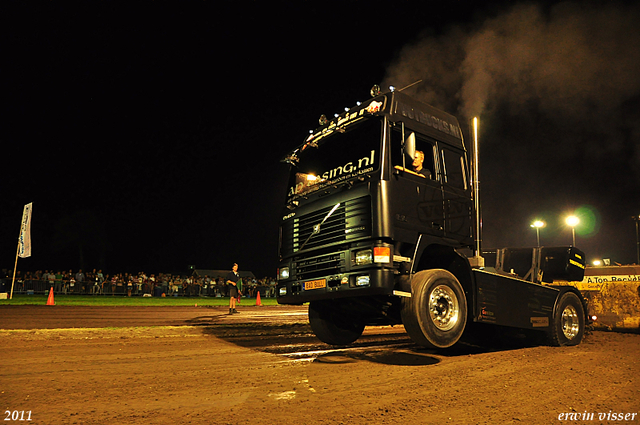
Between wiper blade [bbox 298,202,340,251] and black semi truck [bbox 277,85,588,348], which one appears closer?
black semi truck [bbox 277,85,588,348]

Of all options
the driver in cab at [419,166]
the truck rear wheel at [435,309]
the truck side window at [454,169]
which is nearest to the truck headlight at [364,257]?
the truck rear wheel at [435,309]

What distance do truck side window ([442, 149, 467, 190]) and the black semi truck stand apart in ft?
0.08

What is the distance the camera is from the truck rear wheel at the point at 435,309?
6.08 metres

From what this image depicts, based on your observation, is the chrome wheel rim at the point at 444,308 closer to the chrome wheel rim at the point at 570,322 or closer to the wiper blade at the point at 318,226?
the wiper blade at the point at 318,226

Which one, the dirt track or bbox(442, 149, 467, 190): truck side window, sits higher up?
bbox(442, 149, 467, 190): truck side window

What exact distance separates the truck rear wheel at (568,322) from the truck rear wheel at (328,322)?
3.90 meters

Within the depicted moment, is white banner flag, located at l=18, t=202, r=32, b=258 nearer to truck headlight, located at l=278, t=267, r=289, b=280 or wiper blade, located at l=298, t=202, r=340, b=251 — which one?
truck headlight, located at l=278, t=267, r=289, b=280

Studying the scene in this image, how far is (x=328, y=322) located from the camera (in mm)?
8266

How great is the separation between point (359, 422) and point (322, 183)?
4336 millimetres

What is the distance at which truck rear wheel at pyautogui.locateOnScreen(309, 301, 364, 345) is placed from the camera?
8203 millimetres

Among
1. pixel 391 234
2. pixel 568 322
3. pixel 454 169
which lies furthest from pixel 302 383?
pixel 568 322

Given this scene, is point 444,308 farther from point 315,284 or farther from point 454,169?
point 454,169

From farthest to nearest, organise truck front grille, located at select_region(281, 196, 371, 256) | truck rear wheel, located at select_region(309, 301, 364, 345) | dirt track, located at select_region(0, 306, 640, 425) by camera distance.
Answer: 1. truck rear wheel, located at select_region(309, 301, 364, 345)
2. truck front grille, located at select_region(281, 196, 371, 256)
3. dirt track, located at select_region(0, 306, 640, 425)

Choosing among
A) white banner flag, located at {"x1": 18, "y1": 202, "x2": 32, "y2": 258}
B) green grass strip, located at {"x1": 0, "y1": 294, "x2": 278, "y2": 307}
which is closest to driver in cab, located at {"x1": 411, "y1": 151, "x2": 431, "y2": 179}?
green grass strip, located at {"x1": 0, "y1": 294, "x2": 278, "y2": 307}
